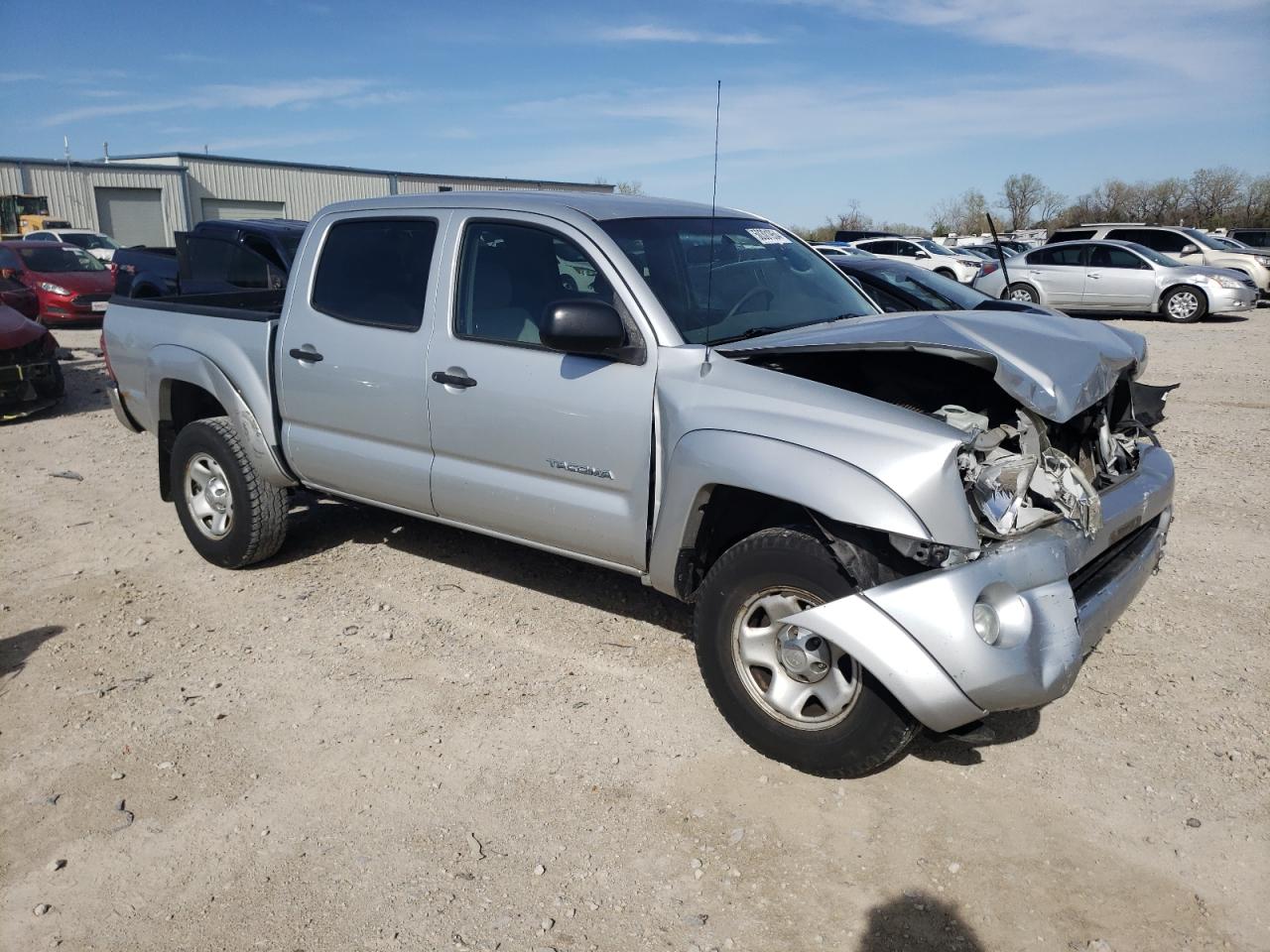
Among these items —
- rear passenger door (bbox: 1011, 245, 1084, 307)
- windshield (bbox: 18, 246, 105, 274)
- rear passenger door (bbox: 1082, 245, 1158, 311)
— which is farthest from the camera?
rear passenger door (bbox: 1011, 245, 1084, 307)

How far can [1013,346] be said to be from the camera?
3.46 metres

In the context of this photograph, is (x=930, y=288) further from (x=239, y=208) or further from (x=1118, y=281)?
(x=239, y=208)

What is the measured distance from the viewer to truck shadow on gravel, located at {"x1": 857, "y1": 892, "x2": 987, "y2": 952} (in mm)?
2773

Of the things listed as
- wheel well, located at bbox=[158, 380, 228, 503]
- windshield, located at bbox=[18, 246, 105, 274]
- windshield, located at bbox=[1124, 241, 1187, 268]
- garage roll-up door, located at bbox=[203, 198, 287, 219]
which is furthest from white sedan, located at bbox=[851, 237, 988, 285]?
garage roll-up door, located at bbox=[203, 198, 287, 219]

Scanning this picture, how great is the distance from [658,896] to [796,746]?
76 cm

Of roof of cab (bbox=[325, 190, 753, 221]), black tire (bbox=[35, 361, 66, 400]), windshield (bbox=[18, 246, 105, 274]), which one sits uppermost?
roof of cab (bbox=[325, 190, 753, 221])

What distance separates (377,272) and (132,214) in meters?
43.4

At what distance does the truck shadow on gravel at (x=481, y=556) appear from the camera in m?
5.08

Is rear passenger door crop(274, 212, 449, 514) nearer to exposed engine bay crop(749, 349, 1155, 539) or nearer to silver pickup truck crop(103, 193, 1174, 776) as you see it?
silver pickup truck crop(103, 193, 1174, 776)

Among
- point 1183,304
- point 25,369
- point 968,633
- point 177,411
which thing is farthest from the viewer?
point 1183,304

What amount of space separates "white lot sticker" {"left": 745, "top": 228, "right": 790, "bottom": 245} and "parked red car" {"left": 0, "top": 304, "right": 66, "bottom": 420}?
27.0 feet

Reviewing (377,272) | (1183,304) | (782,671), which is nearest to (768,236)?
(377,272)

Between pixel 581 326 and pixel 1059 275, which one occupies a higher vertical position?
pixel 581 326

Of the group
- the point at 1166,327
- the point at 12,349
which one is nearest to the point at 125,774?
the point at 12,349
